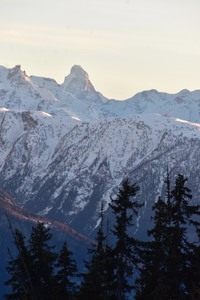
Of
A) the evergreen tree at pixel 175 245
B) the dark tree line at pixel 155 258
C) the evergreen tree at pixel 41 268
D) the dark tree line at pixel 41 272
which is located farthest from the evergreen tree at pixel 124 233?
the evergreen tree at pixel 41 268

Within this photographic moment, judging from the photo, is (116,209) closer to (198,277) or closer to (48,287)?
(198,277)

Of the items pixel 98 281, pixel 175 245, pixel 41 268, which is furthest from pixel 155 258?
pixel 41 268

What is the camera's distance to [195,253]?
6247 cm

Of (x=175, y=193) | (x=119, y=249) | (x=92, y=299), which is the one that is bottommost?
(x=92, y=299)

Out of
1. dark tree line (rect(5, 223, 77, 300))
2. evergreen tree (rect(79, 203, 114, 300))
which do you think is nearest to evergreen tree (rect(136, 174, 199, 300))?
evergreen tree (rect(79, 203, 114, 300))

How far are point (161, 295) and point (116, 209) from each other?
7551 millimetres

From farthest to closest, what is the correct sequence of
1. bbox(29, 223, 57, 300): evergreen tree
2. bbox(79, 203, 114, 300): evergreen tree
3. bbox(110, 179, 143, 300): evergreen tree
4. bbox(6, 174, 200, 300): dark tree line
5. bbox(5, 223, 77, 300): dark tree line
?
bbox(29, 223, 57, 300): evergreen tree
bbox(5, 223, 77, 300): dark tree line
bbox(110, 179, 143, 300): evergreen tree
bbox(6, 174, 200, 300): dark tree line
bbox(79, 203, 114, 300): evergreen tree

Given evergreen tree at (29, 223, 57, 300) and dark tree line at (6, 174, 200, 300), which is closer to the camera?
dark tree line at (6, 174, 200, 300)

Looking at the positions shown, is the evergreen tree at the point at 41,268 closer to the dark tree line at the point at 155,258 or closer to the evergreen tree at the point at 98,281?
the dark tree line at the point at 155,258

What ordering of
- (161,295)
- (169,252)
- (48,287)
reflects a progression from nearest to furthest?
(161,295), (169,252), (48,287)

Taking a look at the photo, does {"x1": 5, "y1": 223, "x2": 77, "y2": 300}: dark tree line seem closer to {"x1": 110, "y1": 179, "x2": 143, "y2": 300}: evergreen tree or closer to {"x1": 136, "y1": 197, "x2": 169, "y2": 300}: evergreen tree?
{"x1": 136, "y1": 197, "x2": 169, "y2": 300}: evergreen tree

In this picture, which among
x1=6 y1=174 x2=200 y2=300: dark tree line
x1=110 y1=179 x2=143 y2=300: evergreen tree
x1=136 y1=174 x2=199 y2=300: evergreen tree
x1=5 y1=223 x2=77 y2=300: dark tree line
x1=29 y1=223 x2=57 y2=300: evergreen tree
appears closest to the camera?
x1=6 y1=174 x2=200 y2=300: dark tree line

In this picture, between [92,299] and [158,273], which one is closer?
[92,299]

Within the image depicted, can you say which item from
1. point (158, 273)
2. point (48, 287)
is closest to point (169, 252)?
point (158, 273)
